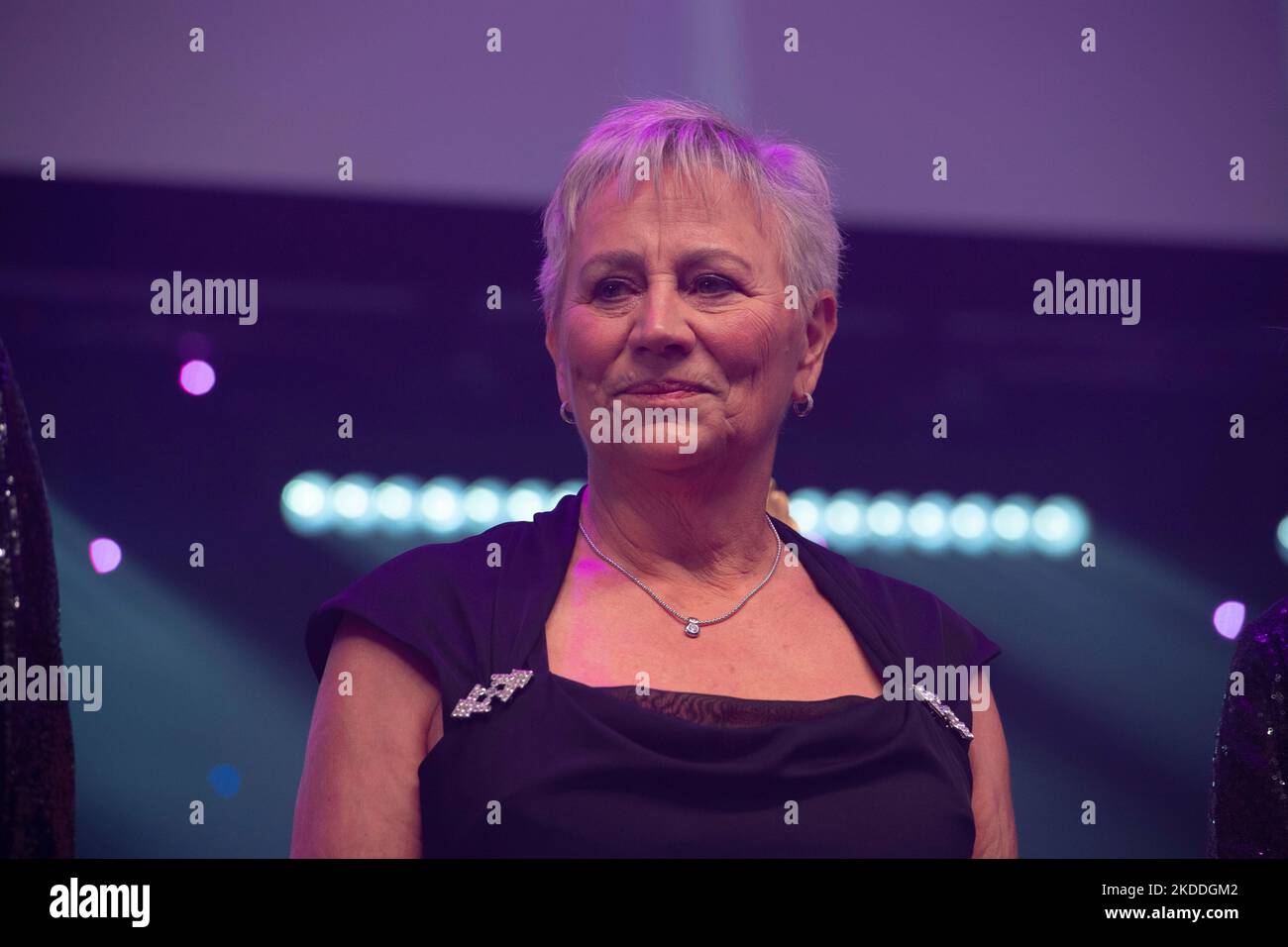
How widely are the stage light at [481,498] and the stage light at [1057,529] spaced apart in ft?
3.72

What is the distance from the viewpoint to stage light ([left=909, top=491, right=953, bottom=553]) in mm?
2625

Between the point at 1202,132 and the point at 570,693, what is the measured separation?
5.40ft

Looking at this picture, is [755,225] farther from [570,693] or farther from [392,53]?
[392,53]

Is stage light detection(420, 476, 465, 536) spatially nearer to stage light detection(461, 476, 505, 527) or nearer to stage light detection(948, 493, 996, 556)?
stage light detection(461, 476, 505, 527)

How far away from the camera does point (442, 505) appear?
2.43m

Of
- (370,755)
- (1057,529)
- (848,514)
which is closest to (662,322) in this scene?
(370,755)

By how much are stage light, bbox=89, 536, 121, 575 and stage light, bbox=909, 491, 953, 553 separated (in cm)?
165

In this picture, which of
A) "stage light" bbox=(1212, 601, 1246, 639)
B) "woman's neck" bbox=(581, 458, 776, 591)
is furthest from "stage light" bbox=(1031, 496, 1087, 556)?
"woman's neck" bbox=(581, 458, 776, 591)

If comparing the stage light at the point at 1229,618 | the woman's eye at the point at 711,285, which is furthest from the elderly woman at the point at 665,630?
the stage light at the point at 1229,618

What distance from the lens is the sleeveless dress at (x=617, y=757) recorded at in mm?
1377

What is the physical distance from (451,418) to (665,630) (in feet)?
3.32

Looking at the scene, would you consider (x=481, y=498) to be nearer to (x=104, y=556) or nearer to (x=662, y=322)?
(x=104, y=556)

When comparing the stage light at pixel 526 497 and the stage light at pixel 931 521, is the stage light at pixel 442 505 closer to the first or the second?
the stage light at pixel 526 497
